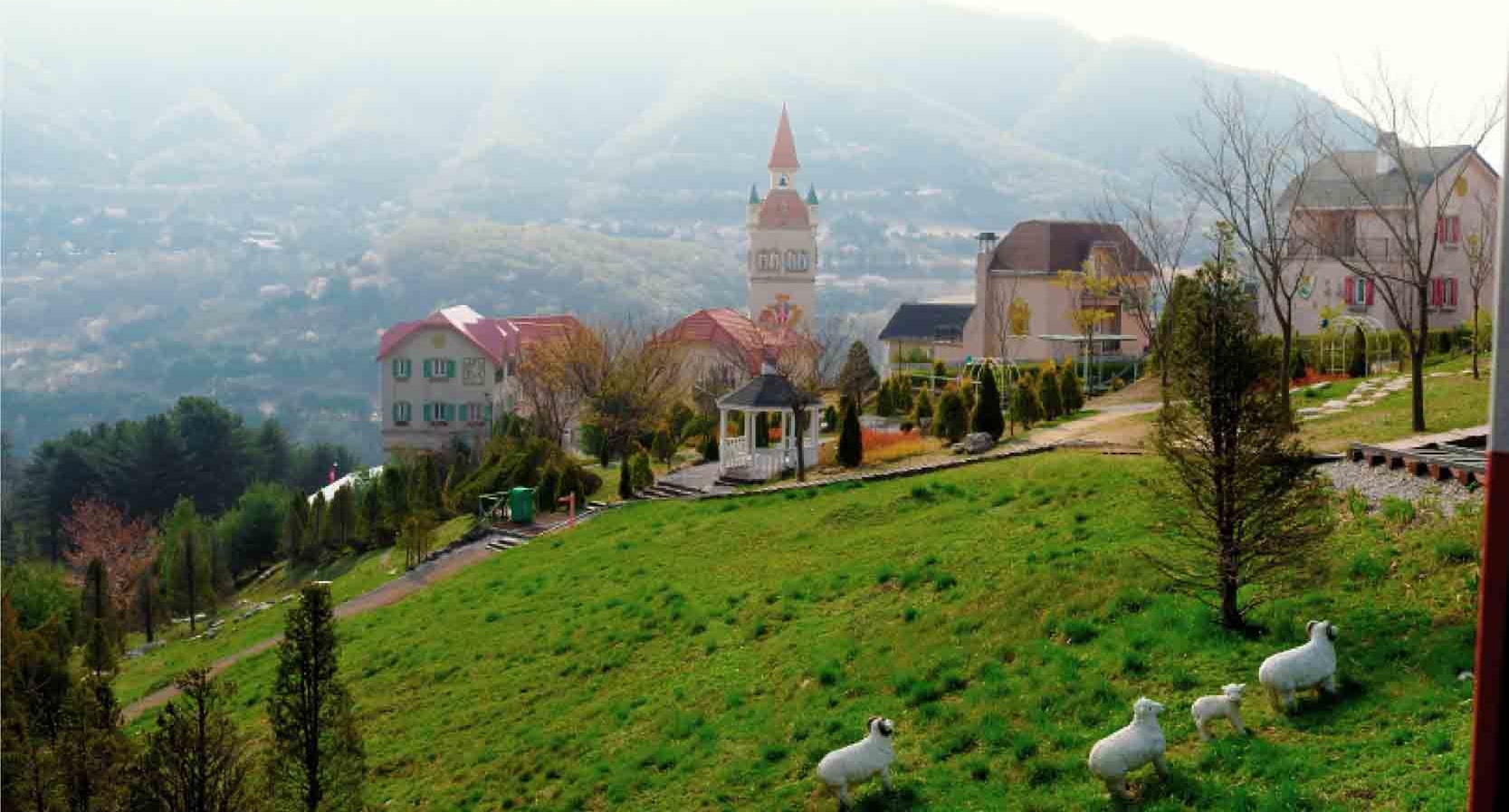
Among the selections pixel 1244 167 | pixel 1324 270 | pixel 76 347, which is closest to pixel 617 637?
pixel 1244 167

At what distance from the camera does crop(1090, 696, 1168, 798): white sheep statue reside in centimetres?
1002

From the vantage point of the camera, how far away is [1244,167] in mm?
27656

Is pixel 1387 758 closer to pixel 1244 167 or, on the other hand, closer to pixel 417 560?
pixel 1244 167

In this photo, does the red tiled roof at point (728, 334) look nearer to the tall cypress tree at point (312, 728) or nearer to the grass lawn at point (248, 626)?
the grass lawn at point (248, 626)

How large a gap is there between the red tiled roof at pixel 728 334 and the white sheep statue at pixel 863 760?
39744mm

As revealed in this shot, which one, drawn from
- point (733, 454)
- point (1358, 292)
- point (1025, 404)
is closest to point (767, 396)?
point (733, 454)

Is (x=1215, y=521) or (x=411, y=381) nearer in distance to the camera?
(x=1215, y=521)

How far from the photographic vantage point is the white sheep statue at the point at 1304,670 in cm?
1063

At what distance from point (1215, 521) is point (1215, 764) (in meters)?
2.79

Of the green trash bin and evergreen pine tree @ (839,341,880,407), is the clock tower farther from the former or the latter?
the green trash bin

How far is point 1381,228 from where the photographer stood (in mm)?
41781

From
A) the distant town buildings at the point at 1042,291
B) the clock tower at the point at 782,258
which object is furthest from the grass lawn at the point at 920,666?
the clock tower at the point at 782,258

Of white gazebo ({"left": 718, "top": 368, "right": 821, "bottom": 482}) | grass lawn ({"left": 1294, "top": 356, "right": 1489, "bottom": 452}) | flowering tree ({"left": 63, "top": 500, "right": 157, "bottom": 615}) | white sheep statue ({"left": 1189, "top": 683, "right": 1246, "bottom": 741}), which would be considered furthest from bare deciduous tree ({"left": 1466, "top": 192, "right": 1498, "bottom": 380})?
flowering tree ({"left": 63, "top": 500, "right": 157, "bottom": 615})

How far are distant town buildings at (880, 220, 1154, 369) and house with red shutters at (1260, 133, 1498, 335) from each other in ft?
20.3
